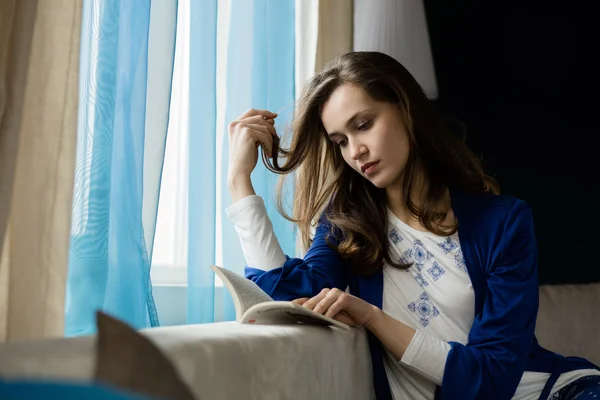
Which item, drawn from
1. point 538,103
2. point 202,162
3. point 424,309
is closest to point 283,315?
point 424,309

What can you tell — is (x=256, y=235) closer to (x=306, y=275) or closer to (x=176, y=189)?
(x=306, y=275)

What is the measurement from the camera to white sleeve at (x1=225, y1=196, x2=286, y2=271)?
4.98 feet

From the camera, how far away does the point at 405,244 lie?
1621mm

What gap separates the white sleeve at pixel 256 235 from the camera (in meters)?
1.52

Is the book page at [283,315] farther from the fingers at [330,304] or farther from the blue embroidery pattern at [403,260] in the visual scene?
the blue embroidery pattern at [403,260]

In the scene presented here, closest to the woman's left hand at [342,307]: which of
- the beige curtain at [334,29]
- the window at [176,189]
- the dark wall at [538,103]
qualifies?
the window at [176,189]

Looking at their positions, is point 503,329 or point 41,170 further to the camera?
point 503,329

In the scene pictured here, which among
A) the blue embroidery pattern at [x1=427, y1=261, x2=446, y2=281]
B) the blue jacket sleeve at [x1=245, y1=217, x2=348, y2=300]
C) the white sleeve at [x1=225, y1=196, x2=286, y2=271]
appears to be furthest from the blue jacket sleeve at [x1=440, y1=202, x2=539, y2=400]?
the white sleeve at [x1=225, y1=196, x2=286, y2=271]

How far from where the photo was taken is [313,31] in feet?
8.05

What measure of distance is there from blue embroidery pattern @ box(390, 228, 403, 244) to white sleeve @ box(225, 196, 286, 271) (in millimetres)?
283

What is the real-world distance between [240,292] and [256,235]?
12.2 inches

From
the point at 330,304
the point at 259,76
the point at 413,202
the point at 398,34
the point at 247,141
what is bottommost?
the point at 330,304

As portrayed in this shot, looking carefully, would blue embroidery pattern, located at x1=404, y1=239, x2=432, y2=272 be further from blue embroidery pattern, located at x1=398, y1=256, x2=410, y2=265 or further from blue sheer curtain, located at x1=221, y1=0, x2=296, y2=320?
blue sheer curtain, located at x1=221, y1=0, x2=296, y2=320

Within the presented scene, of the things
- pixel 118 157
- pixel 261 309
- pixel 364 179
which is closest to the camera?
pixel 261 309
